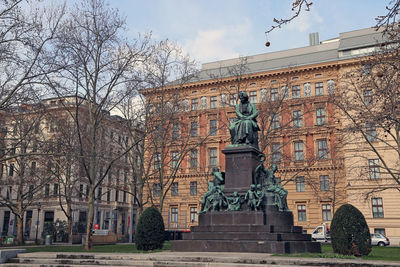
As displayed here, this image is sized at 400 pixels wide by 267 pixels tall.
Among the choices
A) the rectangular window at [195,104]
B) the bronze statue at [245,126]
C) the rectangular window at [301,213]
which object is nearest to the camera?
the bronze statue at [245,126]

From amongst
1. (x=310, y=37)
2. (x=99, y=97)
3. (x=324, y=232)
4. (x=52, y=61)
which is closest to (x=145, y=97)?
(x=99, y=97)

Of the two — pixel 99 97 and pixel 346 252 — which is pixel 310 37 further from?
pixel 346 252

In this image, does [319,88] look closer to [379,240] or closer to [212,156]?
[212,156]

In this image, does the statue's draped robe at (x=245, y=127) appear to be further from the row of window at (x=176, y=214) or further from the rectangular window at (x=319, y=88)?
the row of window at (x=176, y=214)

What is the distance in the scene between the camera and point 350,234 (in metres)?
13.6

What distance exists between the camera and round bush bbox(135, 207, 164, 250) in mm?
16797

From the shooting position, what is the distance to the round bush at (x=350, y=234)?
13508mm

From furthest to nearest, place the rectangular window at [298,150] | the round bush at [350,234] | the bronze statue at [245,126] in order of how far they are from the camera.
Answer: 1. the rectangular window at [298,150]
2. the bronze statue at [245,126]
3. the round bush at [350,234]

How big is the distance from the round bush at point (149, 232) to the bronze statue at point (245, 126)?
4959 millimetres

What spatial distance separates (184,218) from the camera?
48.2m

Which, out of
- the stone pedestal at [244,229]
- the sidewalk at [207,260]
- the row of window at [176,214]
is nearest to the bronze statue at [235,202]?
the stone pedestal at [244,229]

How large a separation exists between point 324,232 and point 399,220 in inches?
350

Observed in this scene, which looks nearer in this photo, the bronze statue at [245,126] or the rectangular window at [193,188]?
the bronze statue at [245,126]

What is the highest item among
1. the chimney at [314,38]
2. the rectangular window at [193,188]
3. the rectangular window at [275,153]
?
the chimney at [314,38]
